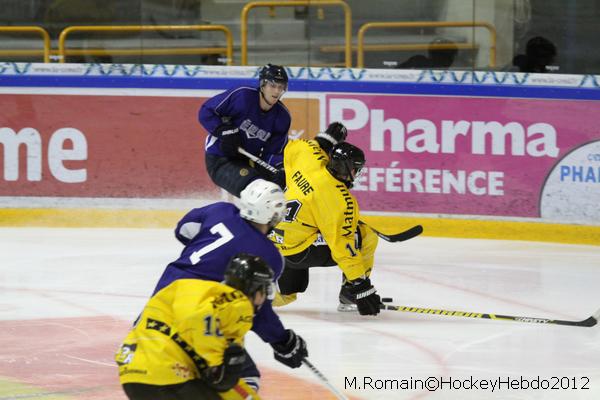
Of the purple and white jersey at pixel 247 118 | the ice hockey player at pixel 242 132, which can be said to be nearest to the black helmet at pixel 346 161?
the ice hockey player at pixel 242 132

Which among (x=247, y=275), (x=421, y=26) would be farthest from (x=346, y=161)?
A: (x=421, y=26)

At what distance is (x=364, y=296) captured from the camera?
570 centimetres

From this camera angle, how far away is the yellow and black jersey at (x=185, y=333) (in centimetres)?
325

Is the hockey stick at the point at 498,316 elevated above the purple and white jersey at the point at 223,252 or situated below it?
below

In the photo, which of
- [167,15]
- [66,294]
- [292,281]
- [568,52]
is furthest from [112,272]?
[568,52]

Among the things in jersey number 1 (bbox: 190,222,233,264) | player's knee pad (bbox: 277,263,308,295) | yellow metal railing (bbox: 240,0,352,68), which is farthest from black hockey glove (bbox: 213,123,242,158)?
jersey number 1 (bbox: 190,222,233,264)

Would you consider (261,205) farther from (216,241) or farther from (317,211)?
(317,211)

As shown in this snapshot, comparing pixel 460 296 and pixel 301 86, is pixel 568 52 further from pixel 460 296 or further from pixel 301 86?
pixel 460 296

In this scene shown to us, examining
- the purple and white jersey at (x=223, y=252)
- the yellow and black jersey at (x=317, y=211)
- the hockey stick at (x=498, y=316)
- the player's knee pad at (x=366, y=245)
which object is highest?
the purple and white jersey at (x=223, y=252)

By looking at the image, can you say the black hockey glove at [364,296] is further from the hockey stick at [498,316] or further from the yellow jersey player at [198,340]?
the yellow jersey player at [198,340]

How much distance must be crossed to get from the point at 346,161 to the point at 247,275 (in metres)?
2.41

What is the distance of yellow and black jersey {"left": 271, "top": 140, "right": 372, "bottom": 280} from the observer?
565 cm

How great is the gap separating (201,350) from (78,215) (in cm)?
581

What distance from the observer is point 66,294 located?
21.3ft
